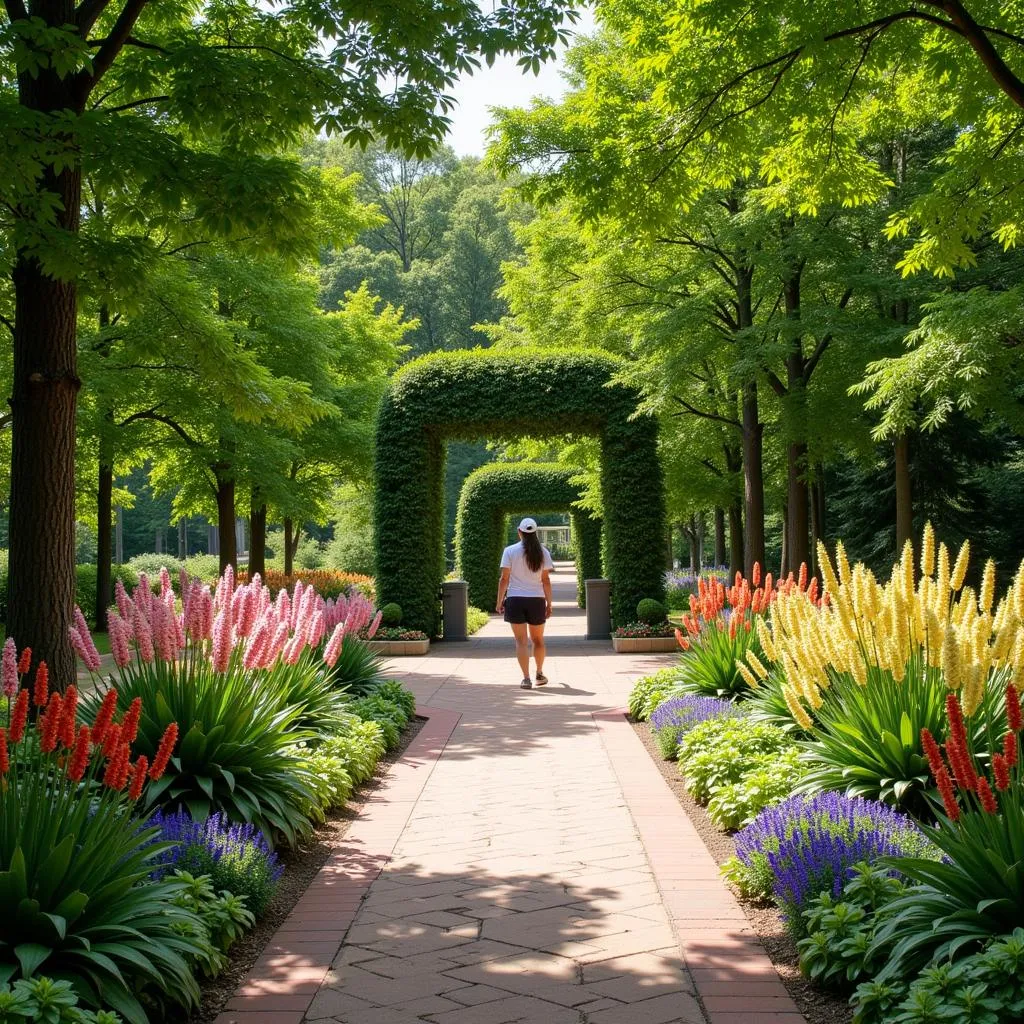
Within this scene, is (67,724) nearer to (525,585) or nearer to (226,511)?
(525,585)

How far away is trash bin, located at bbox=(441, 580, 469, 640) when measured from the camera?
Answer: 63.5ft

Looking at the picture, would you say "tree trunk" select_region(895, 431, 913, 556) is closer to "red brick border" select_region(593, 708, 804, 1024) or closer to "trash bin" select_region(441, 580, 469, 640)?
"trash bin" select_region(441, 580, 469, 640)

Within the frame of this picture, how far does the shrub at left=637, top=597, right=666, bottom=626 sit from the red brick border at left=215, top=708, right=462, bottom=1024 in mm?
9833

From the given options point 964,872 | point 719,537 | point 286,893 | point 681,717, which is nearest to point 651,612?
point 681,717

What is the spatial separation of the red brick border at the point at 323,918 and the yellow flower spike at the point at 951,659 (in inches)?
103

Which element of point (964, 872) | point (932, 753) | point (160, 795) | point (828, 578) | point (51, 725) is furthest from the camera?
point (828, 578)

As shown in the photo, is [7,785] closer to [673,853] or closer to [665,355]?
[673,853]

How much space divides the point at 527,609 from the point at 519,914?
786 cm

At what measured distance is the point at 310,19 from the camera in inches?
290

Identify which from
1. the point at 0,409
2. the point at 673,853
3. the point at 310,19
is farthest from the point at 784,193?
the point at 0,409

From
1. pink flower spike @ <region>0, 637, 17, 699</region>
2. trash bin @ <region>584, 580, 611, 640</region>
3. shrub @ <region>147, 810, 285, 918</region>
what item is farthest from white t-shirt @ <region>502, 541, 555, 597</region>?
pink flower spike @ <region>0, 637, 17, 699</region>

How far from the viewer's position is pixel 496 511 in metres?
30.5

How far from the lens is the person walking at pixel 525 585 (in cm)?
1227

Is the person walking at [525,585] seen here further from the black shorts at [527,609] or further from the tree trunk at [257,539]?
the tree trunk at [257,539]
